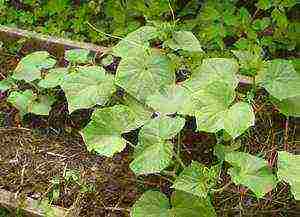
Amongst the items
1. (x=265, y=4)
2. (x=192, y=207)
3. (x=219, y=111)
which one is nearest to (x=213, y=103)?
(x=219, y=111)

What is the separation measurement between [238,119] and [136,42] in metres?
0.72

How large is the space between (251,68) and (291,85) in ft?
0.70

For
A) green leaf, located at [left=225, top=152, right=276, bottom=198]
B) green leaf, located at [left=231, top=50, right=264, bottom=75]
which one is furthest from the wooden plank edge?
green leaf, located at [left=225, top=152, right=276, bottom=198]

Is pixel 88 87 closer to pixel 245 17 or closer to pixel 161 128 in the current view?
pixel 161 128

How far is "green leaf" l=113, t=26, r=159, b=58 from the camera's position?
268cm

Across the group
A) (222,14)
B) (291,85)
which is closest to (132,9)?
(222,14)

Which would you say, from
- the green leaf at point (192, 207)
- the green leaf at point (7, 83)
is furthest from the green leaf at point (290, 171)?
the green leaf at point (7, 83)

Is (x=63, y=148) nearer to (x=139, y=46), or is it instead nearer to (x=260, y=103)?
(x=139, y=46)

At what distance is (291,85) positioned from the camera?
2.43 meters

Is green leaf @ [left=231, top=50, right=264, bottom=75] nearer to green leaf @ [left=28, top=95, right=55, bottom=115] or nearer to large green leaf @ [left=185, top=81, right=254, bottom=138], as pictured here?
large green leaf @ [left=185, top=81, right=254, bottom=138]

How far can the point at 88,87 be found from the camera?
2639mm

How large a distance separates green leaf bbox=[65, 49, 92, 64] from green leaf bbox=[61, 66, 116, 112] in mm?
168

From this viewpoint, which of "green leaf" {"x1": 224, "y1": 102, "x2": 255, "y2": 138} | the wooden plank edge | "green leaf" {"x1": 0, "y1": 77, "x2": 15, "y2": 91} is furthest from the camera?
the wooden plank edge

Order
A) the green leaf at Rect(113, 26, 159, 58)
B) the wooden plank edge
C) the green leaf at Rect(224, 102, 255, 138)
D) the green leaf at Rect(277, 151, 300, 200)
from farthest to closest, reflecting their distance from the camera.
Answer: the wooden plank edge
the green leaf at Rect(113, 26, 159, 58)
the green leaf at Rect(224, 102, 255, 138)
the green leaf at Rect(277, 151, 300, 200)
